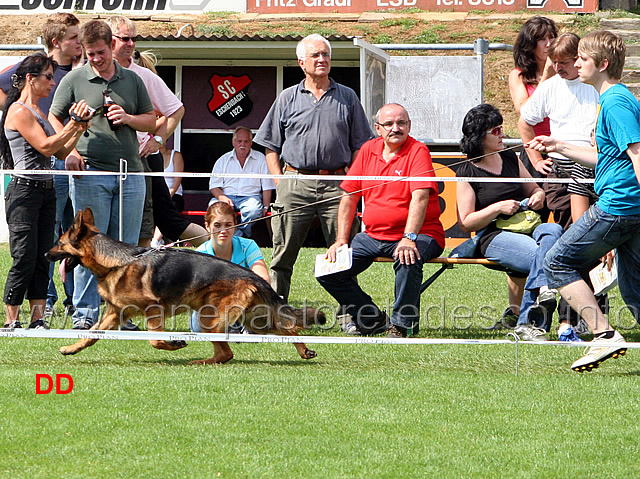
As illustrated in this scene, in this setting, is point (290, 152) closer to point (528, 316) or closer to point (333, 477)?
point (528, 316)

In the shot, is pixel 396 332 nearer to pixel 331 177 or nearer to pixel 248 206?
pixel 331 177

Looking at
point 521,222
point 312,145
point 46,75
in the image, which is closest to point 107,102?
point 46,75

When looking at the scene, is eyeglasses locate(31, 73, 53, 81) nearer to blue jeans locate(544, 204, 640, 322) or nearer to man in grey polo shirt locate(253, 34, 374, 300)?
man in grey polo shirt locate(253, 34, 374, 300)

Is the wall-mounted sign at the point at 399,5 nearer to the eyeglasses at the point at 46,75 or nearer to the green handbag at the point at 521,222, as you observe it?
the green handbag at the point at 521,222

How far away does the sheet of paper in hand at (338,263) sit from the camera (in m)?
6.96

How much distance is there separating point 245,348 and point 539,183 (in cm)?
265

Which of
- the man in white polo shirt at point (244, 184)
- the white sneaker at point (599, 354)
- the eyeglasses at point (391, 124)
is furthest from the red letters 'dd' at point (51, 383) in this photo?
the man in white polo shirt at point (244, 184)

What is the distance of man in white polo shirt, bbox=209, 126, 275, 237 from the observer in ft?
38.8

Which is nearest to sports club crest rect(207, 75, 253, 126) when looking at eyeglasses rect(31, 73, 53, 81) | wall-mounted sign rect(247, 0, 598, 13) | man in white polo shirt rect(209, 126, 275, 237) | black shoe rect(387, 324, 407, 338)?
man in white polo shirt rect(209, 126, 275, 237)

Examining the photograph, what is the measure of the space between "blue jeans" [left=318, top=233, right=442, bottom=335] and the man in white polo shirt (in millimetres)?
4539

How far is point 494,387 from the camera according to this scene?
17.0 ft

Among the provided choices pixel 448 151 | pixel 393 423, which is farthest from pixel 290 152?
pixel 448 151

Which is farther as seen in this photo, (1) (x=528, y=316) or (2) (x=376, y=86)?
(2) (x=376, y=86)

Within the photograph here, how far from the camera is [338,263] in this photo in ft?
23.0
